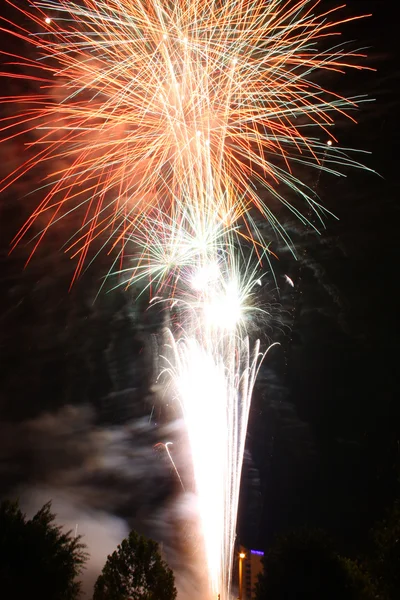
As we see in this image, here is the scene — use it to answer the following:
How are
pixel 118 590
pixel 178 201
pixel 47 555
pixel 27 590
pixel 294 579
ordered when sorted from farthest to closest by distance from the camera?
pixel 118 590 → pixel 47 555 → pixel 27 590 → pixel 178 201 → pixel 294 579

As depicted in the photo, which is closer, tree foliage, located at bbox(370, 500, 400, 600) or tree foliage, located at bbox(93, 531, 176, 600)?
tree foliage, located at bbox(370, 500, 400, 600)

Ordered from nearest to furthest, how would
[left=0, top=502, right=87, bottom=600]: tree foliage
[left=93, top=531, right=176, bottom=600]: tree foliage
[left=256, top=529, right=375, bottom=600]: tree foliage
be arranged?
[left=256, top=529, right=375, bottom=600]: tree foliage → [left=0, top=502, right=87, bottom=600]: tree foliage → [left=93, top=531, right=176, bottom=600]: tree foliage

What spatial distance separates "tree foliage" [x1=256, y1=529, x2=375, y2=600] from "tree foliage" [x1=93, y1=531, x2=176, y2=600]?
16.2m

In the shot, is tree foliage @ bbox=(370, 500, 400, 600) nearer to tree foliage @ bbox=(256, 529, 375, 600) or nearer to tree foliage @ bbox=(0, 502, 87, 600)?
tree foliage @ bbox=(256, 529, 375, 600)

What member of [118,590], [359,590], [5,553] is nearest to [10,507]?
[5,553]

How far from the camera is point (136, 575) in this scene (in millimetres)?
32438

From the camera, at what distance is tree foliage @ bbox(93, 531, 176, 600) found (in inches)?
1248

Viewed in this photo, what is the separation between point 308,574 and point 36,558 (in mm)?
10834

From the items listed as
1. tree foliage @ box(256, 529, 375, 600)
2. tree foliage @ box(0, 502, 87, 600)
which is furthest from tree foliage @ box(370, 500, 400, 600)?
tree foliage @ box(0, 502, 87, 600)

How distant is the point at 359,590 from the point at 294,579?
1.97m

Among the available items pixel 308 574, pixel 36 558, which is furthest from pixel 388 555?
pixel 36 558

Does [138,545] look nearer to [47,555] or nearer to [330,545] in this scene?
[47,555]

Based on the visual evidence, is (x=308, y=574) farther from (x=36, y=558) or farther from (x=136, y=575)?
(x=136, y=575)

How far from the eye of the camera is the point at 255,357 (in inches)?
861
